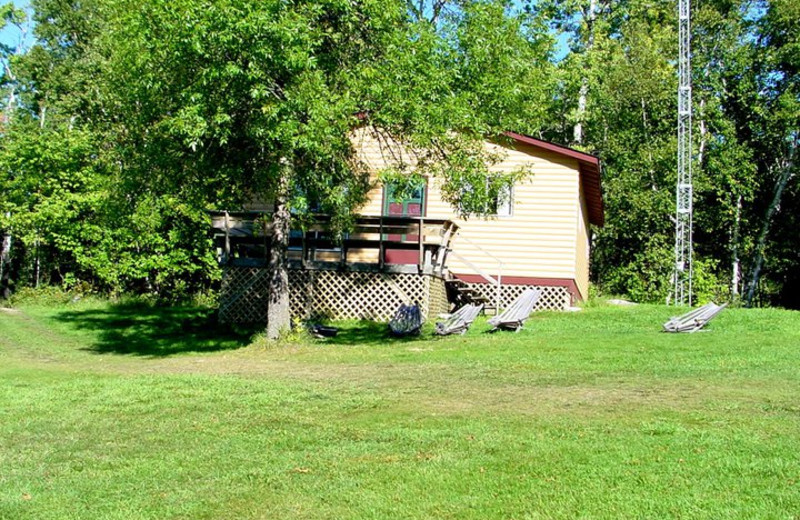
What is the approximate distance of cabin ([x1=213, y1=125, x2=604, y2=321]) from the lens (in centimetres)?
1812

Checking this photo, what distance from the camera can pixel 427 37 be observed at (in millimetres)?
12680

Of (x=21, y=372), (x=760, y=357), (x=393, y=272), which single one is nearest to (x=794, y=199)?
(x=393, y=272)

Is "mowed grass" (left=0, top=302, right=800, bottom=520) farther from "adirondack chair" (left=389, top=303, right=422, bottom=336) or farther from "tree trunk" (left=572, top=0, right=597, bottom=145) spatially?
"tree trunk" (left=572, top=0, right=597, bottom=145)

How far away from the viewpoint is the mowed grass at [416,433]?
17.4 ft

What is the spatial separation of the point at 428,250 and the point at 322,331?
11.2 feet

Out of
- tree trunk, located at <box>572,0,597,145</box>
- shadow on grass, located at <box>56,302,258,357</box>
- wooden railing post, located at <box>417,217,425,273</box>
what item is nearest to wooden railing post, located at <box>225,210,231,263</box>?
shadow on grass, located at <box>56,302,258,357</box>

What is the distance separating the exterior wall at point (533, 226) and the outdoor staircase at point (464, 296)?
607 millimetres

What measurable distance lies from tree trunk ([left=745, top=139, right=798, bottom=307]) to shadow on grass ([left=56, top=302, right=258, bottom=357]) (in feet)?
65.6

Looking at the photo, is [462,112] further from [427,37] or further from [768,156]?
[768,156]

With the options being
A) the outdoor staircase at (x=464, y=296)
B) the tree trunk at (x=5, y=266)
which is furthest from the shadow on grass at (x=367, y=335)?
the tree trunk at (x=5, y=266)

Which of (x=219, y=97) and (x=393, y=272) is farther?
(x=393, y=272)

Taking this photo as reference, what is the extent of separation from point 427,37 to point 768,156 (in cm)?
2266

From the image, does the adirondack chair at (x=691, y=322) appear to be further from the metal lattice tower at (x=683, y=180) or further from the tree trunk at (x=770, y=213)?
the tree trunk at (x=770, y=213)

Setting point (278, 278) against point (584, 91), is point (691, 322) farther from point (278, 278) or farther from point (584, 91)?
point (584, 91)
